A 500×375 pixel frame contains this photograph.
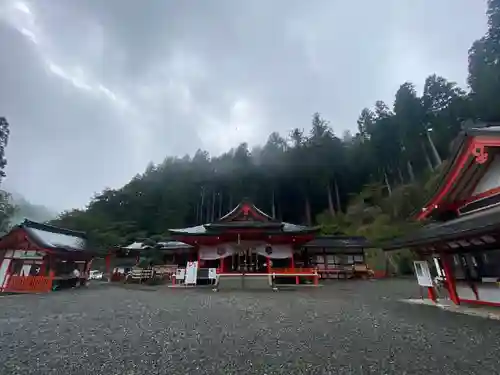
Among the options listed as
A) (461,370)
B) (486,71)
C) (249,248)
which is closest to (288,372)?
(461,370)

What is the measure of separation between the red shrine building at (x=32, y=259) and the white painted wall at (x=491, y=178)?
18501 millimetres

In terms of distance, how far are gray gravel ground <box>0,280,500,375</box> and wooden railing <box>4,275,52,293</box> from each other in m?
8.33

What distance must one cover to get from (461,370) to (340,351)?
1.40 metres

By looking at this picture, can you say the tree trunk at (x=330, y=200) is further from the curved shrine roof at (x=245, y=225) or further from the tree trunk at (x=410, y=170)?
the curved shrine roof at (x=245, y=225)

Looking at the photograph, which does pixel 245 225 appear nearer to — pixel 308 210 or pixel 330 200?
pixel 330 200

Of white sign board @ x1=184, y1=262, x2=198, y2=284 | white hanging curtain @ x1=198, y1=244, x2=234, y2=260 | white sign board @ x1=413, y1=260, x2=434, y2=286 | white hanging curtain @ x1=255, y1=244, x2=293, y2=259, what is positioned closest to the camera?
white sign board @ x1=413, y1=260, x2=434, y2=286

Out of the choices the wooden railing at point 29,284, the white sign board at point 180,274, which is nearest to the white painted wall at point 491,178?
the white sign board at point 180,274

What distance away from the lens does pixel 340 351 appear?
158 inches

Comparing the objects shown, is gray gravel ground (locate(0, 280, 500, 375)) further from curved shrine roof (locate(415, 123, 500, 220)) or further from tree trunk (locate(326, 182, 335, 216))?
tree trunk (locate(326, 182, 335, 216))

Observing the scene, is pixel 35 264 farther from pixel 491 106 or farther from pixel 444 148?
pixel 444 148

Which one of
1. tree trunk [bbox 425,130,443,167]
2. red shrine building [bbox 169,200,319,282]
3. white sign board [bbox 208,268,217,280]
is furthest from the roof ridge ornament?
tree trunk [bbox 425,130,443,167]

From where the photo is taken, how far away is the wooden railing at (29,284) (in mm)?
14453

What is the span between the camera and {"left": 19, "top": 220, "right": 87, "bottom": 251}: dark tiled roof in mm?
14940

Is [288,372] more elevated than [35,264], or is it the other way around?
[35,264]
